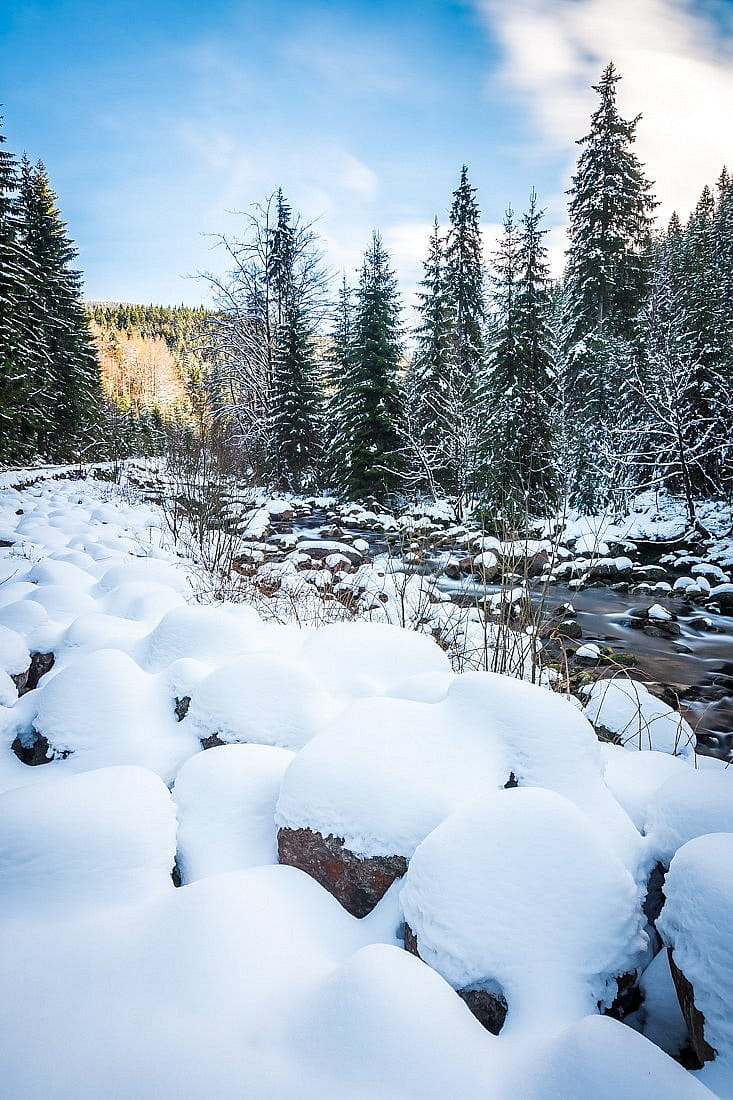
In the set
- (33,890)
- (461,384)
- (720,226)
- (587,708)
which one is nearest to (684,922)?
(33,890)

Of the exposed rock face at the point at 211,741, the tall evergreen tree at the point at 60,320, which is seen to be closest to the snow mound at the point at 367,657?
the exposed rock face at the point at 211,741

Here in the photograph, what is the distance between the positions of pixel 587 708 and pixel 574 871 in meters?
2.28

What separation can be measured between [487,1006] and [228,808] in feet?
2.77

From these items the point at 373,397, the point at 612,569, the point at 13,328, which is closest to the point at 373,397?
the point at 373,397

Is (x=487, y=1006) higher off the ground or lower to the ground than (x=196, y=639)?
lower

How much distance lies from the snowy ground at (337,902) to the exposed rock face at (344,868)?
27 mm

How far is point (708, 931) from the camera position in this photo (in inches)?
37.7

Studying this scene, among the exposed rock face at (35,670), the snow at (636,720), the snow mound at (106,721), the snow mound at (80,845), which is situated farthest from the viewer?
the snow at (636,720)

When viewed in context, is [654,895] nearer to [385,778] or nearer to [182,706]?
[385,778]

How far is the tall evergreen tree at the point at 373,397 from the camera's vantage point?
12.7 meters

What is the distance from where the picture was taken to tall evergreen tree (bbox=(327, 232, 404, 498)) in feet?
41.7

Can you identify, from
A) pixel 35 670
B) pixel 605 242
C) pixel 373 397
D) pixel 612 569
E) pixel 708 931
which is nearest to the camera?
pixel 708 931

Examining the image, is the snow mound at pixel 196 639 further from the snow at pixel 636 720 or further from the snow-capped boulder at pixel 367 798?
the snow at pixel 636 720

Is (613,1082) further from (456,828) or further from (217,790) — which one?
(217,790)
